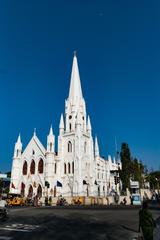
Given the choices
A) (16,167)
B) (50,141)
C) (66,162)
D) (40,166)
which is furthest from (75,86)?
(16,167)

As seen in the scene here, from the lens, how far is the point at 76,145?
61594 millimetres

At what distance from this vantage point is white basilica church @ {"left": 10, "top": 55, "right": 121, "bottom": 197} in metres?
58.9

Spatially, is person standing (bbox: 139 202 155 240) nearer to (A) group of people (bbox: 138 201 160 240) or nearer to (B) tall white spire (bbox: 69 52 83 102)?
(A) group of people (bbox: 138 201 160 240)

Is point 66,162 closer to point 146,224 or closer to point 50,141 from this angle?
point 50,141

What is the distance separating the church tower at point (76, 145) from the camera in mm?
58750

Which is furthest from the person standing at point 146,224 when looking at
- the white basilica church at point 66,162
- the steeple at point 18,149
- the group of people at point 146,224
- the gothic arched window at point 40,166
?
the steeple at point 18,149

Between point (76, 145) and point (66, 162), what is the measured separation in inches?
196

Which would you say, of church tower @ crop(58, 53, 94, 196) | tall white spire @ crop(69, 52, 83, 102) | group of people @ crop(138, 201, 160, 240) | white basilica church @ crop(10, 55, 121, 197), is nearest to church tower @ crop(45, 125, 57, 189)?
white basilica church @ crop(10, 55, 121, 197)

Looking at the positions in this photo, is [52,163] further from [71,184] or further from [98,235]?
[98,235]

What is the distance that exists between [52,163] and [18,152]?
13.2 metres

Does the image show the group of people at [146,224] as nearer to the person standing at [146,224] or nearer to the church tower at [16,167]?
the person standing at [146,224]

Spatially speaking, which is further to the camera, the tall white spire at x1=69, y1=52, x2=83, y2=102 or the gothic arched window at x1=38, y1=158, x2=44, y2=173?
the tall white spire at x1=69, y1=52, x2=83, y2=102

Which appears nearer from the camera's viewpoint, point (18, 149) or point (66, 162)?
point (66, 162)

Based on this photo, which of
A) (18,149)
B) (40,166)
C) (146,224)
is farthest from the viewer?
(18,149)
